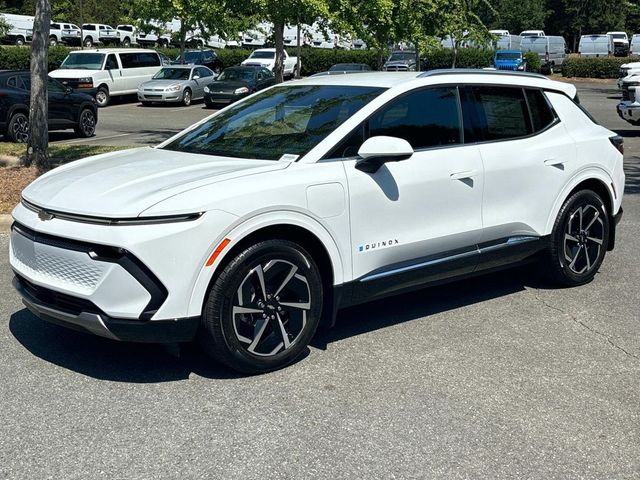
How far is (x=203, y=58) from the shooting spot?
4344cm

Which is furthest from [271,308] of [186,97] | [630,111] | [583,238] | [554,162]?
[186,97]

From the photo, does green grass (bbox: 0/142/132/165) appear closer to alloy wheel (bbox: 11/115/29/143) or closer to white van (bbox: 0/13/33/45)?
alloy wheel (bbox: 11/115/29/143)

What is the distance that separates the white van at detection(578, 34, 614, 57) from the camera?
52.6 metres

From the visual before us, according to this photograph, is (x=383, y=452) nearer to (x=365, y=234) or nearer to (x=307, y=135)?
(x=365, y=234)

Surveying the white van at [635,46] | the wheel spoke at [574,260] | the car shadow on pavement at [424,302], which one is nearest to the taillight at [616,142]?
the wheel spoke at [574,260]

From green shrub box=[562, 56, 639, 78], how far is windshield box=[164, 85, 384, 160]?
43.7 meters

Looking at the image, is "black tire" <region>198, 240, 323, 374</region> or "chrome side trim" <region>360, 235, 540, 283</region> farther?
"chrome side trim" <region>360, 235, 540, 283</region>

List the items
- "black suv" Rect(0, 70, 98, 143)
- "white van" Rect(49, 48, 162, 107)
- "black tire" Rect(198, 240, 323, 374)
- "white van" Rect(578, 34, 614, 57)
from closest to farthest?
"black tire" Rect(198, 240, 323, 374) < "black suv" Rect(0, 70, 98, 143) < "white van" Rect(49, 48, 162, 107) < "white van" Rect(578, 34, 614, 57)

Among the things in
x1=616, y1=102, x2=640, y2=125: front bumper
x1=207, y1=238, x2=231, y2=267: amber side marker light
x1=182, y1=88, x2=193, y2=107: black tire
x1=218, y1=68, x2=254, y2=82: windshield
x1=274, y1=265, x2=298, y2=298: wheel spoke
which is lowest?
x1=182, y1=88, x2=193, y2=107: black tire

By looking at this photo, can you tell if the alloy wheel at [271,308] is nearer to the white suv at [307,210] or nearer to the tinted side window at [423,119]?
the white suv at [307,210]

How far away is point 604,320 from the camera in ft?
19.1

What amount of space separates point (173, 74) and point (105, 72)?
2.40m

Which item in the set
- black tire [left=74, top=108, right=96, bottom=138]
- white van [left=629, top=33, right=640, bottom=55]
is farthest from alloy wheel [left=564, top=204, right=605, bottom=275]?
white van [left=629, top=33, right=640, bottom=55]

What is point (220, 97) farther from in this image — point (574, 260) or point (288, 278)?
point (288, 278)
